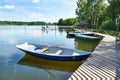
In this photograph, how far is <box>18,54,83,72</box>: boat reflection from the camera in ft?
32.3

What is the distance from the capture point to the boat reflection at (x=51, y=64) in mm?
9850

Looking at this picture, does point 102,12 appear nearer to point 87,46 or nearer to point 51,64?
point 87,46

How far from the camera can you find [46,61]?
36.8 ft

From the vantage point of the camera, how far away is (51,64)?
10.7m

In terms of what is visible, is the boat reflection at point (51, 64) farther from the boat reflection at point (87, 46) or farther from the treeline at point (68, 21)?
the treeline at point (68, 21)

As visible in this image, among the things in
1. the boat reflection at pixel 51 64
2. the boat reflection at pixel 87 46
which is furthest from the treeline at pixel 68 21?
the boat reflection at pixel 51 64

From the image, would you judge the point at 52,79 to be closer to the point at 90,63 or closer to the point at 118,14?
the point at 90,63

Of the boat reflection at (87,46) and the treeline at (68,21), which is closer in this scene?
the boat reflection at (87,46)

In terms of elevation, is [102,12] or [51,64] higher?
[102,12]

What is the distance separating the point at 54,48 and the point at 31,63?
2.04 m

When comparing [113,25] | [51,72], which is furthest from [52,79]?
[113,25]

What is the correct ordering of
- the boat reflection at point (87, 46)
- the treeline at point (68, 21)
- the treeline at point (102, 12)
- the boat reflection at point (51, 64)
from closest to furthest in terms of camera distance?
the boat reflection at point (51, 64), the boat reflection at point (87, 46), the treeline at point (102, 12), the treeline at point (68, 21)

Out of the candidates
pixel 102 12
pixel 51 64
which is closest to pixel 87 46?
pixel 51 64

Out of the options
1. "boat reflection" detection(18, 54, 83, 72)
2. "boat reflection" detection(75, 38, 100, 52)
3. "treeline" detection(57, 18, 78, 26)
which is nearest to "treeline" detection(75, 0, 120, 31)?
"boat reflection" detection(75, 38, 100, 52)
